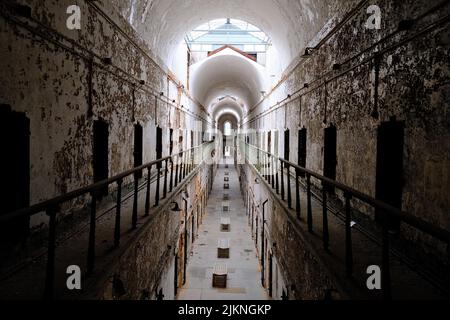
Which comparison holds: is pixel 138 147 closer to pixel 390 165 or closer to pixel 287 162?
pixel 287 162

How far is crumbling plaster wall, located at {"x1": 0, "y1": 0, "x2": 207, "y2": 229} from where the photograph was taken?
3.33 m

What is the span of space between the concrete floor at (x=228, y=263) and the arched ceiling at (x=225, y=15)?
695cm

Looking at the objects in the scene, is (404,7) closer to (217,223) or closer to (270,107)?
(270,107)

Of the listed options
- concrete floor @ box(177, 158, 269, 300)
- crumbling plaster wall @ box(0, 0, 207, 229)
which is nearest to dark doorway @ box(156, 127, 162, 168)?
crumbling plaster wall @ box(0, 0, 207, 229)

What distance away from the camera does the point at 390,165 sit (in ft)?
13.4

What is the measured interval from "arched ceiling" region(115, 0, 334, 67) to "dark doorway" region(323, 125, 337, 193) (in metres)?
2.10

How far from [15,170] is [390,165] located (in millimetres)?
4106

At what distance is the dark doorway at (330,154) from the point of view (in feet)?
20.4

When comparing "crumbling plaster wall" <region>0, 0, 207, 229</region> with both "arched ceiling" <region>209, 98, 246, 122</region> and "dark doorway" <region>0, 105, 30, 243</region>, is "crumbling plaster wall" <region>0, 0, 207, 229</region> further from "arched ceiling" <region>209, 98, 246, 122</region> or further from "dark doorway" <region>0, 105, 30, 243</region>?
"arched ceiling" <region>209, 98, 246, 122</region>

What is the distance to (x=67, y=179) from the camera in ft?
14.7

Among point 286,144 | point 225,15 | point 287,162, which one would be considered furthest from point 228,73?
point 287,162

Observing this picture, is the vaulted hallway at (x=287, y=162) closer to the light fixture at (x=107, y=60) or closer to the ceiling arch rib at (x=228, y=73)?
the light fixture at (x=107, y=60)
